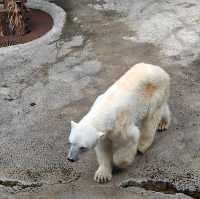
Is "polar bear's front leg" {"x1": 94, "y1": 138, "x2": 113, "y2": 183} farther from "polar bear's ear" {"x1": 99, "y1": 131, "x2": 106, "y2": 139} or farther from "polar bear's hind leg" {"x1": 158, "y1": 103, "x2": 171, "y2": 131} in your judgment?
"polar bear's hind leg" {"x1": 158, "y1": 103, "x2": 171, "y2": 131}

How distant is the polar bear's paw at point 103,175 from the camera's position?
157 inches

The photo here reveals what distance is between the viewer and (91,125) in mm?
3576

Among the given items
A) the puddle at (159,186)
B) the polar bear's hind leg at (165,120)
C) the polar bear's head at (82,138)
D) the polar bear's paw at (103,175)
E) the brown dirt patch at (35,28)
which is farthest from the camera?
the brown dirt patch at (35,28)

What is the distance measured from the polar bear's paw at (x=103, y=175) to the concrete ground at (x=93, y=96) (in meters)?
0.06

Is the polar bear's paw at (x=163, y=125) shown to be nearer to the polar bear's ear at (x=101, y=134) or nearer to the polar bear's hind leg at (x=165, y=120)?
the polar bear's hind leg at (x=165, y=120)

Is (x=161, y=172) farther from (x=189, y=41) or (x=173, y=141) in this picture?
(x=189, y=41)

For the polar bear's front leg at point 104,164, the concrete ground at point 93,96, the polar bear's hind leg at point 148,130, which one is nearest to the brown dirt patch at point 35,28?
the concrete ground at point 93,96

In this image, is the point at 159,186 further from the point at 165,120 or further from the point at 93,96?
the point at 93,96

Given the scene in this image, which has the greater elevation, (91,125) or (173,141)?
(91,125)

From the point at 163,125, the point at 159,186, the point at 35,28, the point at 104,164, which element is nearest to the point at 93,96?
the point at 163,125

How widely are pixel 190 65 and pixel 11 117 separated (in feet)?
7.31

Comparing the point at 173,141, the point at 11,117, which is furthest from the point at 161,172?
the point at 11,117

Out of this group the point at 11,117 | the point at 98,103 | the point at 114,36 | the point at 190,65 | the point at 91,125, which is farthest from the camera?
the point at 114,36

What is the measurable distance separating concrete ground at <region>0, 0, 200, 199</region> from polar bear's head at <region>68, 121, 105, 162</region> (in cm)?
57
